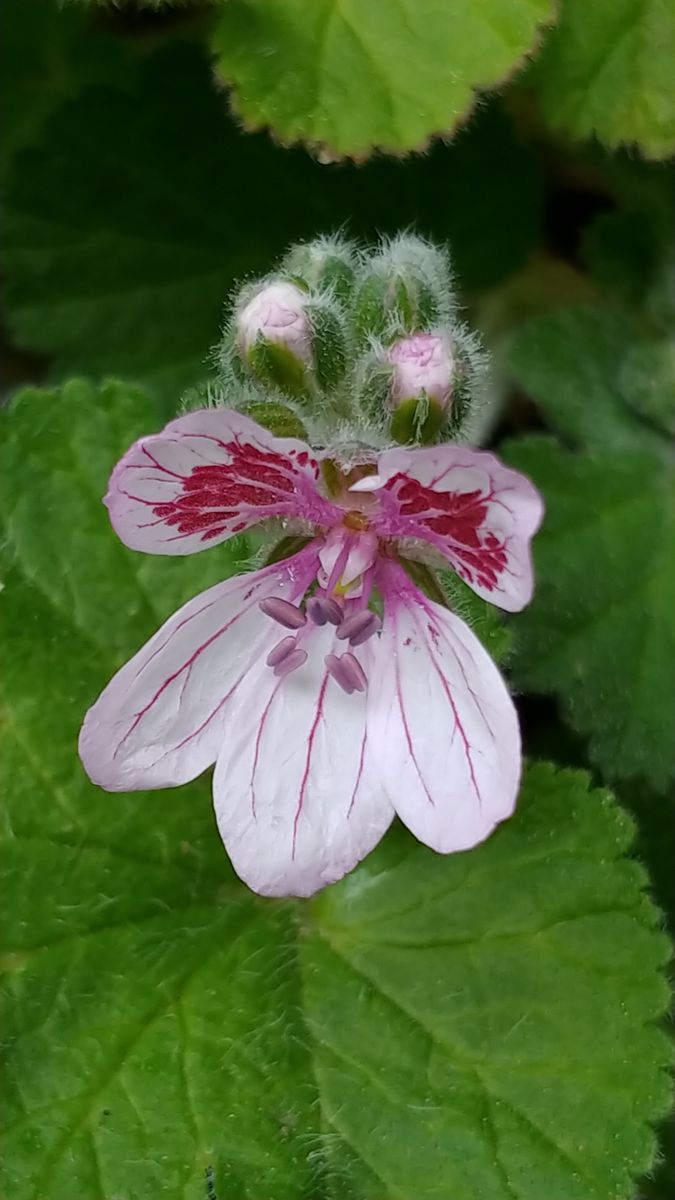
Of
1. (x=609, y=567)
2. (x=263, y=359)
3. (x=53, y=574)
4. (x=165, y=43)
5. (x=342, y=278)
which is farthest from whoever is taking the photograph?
(x=165, y=43)

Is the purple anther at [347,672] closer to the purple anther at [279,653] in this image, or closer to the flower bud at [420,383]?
the purple anther at [279,653]

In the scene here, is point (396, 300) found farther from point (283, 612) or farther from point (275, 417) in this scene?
point (283, 612)

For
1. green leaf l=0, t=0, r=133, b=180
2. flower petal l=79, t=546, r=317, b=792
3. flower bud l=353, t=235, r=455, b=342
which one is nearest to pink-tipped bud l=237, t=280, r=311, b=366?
flower bud l=353, t=235, r=455, b=342

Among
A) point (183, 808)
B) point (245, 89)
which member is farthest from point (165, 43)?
point (183, 808)

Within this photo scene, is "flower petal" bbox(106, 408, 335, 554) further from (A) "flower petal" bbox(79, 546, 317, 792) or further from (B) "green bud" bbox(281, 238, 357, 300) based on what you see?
(B) "green bud" bbox(281, 238, 357, 300)

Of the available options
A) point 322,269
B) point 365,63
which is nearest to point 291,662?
point 322,269

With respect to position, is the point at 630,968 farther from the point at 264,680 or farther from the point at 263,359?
the point at 263,359
